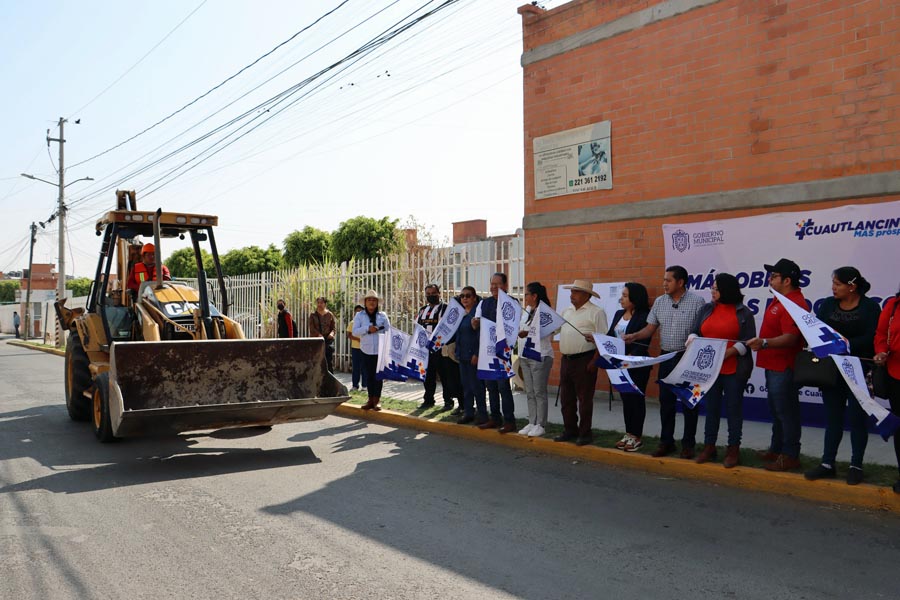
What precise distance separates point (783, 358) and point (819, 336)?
0.56 meters

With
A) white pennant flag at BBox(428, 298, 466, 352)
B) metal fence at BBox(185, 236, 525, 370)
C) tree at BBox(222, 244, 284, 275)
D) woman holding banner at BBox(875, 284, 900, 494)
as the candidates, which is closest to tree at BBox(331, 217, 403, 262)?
tree at BBox(222, 244, 284, 275)

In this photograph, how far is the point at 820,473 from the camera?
607 centimetres

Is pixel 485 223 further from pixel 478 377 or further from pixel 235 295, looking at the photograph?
pixel 478 377

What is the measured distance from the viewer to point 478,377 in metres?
8.91

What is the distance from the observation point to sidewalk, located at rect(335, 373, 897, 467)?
277 inches

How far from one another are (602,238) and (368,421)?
4.48m

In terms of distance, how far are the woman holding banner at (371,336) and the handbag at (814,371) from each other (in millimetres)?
6133

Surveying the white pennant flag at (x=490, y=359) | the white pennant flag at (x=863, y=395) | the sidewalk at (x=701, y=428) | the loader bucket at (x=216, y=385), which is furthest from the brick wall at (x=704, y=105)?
the loader bucket at (x=216, y=385)

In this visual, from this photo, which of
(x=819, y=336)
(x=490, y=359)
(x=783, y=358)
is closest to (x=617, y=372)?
(x=783, y=358)

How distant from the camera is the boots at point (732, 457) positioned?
6.59m

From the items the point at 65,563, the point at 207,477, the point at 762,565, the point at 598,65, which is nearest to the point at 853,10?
the point at 598,65

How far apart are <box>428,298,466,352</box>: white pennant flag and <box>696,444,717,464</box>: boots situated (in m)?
3.76

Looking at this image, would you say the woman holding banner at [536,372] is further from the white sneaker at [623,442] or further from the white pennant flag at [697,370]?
the white pennant flag at [697,370]

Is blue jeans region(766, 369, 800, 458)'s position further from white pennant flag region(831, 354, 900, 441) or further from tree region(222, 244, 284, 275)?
tree region(222, 244, 284, 275)
